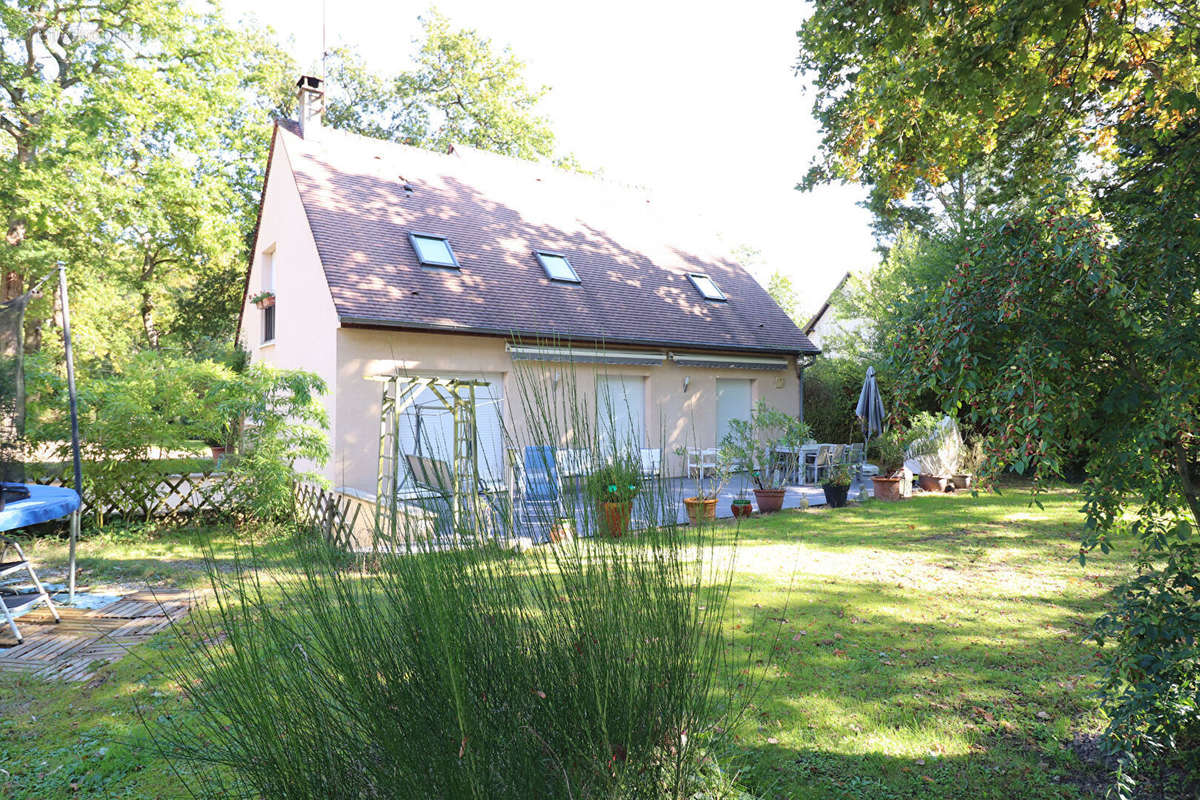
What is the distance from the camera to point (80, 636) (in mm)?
4887

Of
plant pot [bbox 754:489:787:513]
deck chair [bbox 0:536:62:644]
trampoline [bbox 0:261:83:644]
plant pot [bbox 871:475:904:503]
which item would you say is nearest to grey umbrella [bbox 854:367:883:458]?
plant pot [bbox 871:475:904:503]

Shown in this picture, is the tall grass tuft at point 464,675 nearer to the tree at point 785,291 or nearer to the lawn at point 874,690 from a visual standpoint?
the lawn at point 874,690

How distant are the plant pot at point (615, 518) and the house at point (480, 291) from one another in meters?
7.28

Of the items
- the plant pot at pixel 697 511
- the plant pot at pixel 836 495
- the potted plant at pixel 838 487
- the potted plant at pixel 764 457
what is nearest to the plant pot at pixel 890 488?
the potted plant at pixel 838 487

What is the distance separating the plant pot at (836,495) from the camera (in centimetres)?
1055

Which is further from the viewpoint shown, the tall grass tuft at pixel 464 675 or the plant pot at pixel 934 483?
the plant pot at pixel 934 483

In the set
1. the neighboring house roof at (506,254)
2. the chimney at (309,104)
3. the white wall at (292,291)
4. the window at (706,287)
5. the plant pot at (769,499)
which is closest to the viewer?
the plant pot at (769,499)

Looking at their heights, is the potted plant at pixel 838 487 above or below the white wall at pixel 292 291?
below

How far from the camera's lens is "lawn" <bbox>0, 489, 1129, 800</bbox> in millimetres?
2904

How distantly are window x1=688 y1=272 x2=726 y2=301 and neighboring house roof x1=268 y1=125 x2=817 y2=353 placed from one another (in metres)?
0.21

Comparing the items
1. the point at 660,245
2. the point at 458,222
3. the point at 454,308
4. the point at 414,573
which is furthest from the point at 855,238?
the point at 414,573

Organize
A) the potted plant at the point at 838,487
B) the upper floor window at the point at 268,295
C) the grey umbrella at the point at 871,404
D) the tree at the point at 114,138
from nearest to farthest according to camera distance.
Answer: the potted plant at the point at 838,487 < the grey umbrella at the point at 871,404 < the upper floor window at the point at 268,295 < the tree at the point at 114,138

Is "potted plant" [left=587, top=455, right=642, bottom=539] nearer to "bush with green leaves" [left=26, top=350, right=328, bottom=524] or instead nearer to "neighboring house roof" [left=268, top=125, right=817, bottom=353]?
"bush with green leaves" [left=26, top=350, right=328, bottom=524]

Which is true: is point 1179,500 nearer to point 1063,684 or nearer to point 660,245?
point 1063,684
